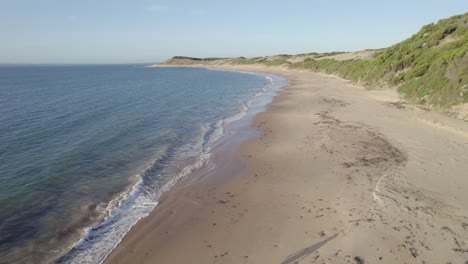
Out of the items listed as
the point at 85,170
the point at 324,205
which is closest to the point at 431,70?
the point at 324,205

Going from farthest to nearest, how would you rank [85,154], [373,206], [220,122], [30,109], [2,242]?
[30,109] → [220,122] → [85,154] → [373,206] → [2,242]

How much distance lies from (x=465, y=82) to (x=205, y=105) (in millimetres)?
20499

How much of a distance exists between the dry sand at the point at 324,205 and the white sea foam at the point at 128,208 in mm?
393

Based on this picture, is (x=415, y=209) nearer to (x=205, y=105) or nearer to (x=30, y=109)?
(x=205, y=105)

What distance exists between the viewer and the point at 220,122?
881 inches

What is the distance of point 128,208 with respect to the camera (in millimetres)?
9805

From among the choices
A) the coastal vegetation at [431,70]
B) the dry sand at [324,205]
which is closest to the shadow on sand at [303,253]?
the dry sand at [324,205]

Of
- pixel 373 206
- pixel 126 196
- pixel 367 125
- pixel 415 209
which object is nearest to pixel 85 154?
pixel 126 196

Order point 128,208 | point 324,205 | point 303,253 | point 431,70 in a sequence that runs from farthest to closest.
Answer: point 431,70, point 128,208, point 324,205, point 303,253

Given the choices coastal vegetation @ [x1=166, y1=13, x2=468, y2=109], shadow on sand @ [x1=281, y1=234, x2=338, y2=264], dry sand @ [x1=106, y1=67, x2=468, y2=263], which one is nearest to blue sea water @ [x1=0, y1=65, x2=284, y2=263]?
dry sand @ [x1=106, y1=67, x2=468, y2=263]

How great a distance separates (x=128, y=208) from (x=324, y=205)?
617 cm

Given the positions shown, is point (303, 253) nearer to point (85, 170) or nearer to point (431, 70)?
point (85, 170)

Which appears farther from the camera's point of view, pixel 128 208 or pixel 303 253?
pixel 128 208

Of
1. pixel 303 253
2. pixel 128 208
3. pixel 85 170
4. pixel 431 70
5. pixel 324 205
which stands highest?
pixel 431 70
